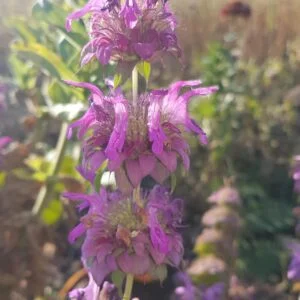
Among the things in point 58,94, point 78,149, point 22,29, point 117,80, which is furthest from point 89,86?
point 78,149

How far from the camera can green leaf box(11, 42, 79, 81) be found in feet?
7.14

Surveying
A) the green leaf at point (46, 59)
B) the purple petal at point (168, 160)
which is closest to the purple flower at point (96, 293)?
the purple petal at point (168, 160)

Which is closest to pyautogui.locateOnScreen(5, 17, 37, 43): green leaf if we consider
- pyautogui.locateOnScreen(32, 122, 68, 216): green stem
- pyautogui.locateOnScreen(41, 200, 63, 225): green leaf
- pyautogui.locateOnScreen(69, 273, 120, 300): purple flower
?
pyautogui.locateOnScreen(32, 122, 68, 216): green stem

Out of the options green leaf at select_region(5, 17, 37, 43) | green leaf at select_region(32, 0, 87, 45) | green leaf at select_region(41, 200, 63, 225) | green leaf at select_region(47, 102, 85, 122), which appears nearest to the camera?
green leaf at select_region(47, 102, 85, 122)

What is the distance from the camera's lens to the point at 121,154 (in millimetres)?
1277

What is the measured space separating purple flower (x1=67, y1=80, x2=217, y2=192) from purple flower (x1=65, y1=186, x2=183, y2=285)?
80 millimetres

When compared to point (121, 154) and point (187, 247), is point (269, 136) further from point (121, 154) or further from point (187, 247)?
point (121, 154)

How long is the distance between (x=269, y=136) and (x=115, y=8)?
2440mm

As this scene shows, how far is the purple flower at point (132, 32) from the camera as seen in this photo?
51.6 inches

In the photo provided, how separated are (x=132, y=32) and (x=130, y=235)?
356 mm

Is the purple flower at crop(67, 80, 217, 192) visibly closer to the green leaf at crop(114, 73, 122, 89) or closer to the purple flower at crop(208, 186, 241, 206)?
the green leaf at crop(114, 73, 122, 89)

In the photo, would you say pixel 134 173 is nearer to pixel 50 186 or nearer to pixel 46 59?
pixel 46 59

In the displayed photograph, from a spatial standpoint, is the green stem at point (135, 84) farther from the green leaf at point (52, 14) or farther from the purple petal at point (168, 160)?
the green leaf at point (52, 14)

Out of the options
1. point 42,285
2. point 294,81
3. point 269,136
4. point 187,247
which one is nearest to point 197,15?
point 294,81
